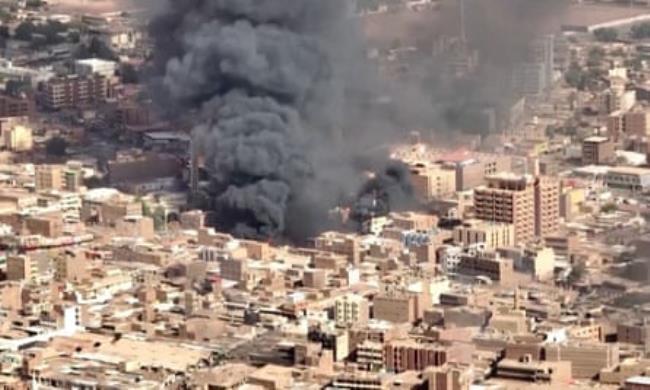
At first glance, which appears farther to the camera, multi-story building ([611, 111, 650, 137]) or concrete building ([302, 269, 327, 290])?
multi-story building ([611, 111, 650, 137])

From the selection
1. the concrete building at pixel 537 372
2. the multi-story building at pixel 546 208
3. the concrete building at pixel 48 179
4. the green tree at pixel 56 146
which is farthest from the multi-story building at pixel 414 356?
the green tree at pixel 56 146

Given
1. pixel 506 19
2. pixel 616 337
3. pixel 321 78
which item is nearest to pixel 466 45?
pixel 506 19

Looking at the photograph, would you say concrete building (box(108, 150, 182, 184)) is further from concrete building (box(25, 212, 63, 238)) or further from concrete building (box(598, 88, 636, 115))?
concrete building (box(598, 88, 636, 115))

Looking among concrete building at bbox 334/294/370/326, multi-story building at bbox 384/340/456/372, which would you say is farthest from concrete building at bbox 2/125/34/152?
multi-story building at bbox 384/340/456/372

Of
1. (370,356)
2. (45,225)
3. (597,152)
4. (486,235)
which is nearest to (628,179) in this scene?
(597,152)

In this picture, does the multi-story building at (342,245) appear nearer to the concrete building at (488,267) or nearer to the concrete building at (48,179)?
the concrete building at (488,267)

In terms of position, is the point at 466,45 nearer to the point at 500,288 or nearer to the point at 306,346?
the point at 500,288
